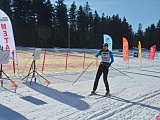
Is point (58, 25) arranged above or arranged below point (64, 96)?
above

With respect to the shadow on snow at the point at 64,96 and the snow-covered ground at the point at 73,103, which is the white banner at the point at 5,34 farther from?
the shadow on snow at the point at 64,96

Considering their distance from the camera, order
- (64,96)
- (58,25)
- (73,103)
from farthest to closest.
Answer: (58,25) < (64,96) < (73,103)

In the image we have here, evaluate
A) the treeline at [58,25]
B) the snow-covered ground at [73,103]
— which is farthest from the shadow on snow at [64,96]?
the treeline at [58,25]

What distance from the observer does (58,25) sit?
70750mm

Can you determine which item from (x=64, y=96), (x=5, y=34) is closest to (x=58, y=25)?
(x=5, y=34)

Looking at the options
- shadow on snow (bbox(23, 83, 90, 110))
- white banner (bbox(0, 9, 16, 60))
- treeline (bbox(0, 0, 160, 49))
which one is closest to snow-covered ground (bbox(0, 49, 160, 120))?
shadow on snow (bbox(23, 83, 90, 110))

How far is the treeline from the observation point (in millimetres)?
61125

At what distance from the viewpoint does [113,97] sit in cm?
941

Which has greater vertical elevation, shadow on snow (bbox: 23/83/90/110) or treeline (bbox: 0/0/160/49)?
treeline (bbox: 0/0/160/49)

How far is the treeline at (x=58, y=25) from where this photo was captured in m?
61.1

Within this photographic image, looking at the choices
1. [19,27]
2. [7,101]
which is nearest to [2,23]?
[7,101]

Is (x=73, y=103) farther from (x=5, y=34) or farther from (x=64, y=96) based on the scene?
(x=5, y=34)

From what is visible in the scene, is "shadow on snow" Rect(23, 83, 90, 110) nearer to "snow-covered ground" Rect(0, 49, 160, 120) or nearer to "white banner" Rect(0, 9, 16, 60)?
"snow-covered ground" Rect(0, 49, 160, 120)

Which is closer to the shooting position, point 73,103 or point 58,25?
point 73,103
